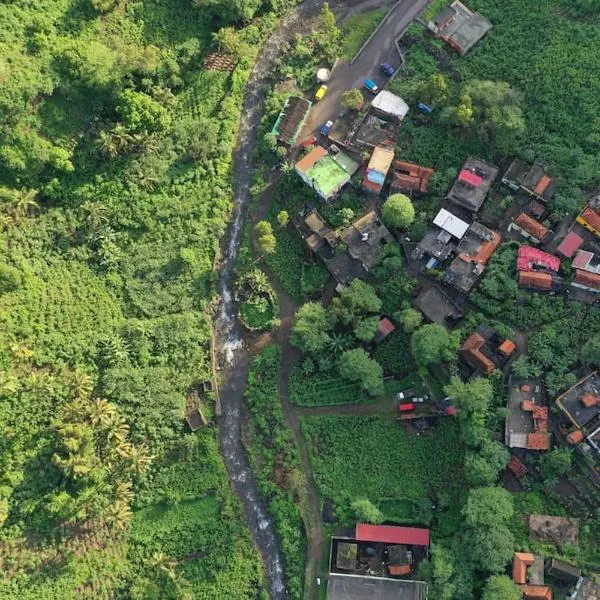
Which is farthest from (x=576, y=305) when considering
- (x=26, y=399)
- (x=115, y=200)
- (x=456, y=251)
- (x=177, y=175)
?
(x=26, y=399)

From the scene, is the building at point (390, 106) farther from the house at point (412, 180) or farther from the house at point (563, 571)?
the house at point (563, 571)

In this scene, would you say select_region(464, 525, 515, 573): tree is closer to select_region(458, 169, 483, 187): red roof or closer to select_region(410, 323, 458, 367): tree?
select_region(410, 323, 458, 367): tree

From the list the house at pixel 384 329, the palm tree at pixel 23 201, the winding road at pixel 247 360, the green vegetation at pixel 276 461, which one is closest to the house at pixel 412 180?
the winding road at pixel 247 360

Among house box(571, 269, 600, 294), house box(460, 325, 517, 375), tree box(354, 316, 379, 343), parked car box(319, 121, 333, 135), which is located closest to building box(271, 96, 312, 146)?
parked car box(319, 121, 333, 135)

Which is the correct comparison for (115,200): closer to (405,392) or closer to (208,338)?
(208,338)

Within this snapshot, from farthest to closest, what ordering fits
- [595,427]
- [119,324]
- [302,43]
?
[302,43] < [119,324] < [595,427]

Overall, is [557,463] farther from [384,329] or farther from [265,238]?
[265,238]
